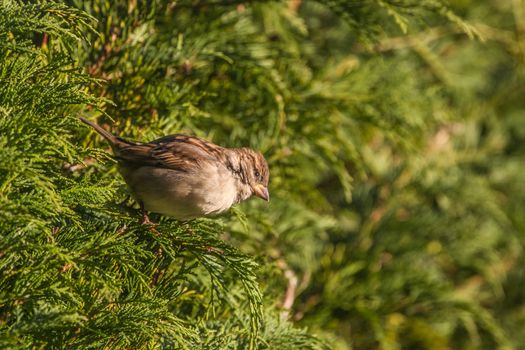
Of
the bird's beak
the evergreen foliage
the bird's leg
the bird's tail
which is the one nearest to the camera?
the evergreen foliage

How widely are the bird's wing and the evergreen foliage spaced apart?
0.07m

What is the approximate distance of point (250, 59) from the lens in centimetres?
300

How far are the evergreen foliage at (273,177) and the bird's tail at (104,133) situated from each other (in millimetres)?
63

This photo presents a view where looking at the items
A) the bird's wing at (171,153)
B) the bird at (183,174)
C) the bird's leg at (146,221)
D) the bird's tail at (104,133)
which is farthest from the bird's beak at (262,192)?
the bird's tail at (104,133)

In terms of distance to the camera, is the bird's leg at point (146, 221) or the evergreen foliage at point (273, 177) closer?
the evergreen foliage at point (273, 177)

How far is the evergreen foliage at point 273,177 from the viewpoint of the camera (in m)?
1.85

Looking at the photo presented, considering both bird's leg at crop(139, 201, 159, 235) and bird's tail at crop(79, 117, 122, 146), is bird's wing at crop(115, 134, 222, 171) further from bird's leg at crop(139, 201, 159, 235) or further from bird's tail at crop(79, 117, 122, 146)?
bird's leg at crop(139, 201, 159, 235)

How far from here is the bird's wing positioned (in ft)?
8.31

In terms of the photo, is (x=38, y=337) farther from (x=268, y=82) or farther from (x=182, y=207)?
(x=268, y=82)

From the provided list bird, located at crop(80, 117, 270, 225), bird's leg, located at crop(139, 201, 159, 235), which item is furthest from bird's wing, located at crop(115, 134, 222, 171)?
bird's leg, located at crop(139, 201, 159, 235)

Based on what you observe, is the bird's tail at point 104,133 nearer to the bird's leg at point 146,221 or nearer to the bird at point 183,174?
the bird at point 183,174

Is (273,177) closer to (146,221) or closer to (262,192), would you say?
(262,192)

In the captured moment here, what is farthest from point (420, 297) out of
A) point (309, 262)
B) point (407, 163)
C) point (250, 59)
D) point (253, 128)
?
point (250, 59)

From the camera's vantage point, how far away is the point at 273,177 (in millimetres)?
3207
